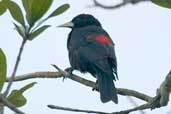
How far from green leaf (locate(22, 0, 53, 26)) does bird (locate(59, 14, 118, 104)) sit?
1.30 metres

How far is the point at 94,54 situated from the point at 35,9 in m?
1.99

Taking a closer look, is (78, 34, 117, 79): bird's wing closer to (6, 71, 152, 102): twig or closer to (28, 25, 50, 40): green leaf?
(6, 71, 152, 102): twig

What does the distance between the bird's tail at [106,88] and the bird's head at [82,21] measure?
3.95 ft

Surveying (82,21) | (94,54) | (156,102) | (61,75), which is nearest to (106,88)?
(61,75)

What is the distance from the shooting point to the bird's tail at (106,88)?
2.76 meters

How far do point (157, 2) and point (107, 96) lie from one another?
3.39 ft

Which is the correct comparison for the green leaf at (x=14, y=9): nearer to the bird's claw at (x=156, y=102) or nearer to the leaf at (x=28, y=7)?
the leaf at (x=28, y=7)

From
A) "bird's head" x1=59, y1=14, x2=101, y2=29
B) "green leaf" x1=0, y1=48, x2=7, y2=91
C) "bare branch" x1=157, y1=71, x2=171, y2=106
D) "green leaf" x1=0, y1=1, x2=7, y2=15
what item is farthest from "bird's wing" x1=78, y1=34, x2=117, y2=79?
"bare branch" x1=157, y1=71, x2=171, y2=106

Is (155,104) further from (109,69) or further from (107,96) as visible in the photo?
(109,69)

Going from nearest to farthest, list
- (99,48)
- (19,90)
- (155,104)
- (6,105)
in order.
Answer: (6,105) < (155,104) < (19,90) < (99,48)

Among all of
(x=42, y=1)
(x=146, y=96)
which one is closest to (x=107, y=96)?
(x=146, y=96)

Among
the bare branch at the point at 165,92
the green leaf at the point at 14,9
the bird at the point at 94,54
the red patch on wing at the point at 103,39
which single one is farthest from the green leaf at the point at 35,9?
the red patch on wing at the point at 103,39

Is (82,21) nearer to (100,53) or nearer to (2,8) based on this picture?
(100,53)

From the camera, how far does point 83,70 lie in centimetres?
393
